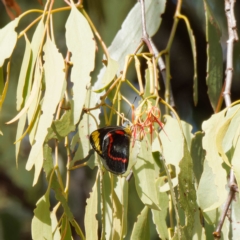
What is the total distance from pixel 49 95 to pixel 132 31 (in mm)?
433

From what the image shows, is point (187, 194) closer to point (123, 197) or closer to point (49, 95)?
point (123, 197)

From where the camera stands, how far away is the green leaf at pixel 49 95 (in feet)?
2.03

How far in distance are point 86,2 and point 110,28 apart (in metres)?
0.09

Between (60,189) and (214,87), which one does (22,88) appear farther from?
(214,87)

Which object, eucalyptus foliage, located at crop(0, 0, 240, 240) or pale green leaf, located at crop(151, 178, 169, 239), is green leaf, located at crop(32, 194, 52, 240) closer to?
eucalyptus foliage, located at crop(0, 0, 240, 240)

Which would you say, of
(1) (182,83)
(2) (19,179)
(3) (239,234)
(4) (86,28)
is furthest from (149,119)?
(2) (19,179)

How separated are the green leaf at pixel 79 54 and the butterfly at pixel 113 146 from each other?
6cm

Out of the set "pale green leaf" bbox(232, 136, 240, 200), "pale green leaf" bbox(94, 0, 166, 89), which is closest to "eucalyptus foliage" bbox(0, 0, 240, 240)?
"pale green leaf" bbox(232, 136, 240, 200)

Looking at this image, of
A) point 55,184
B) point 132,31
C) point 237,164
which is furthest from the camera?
point 132,31

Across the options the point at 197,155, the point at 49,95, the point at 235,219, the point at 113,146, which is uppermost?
the point at 49,95

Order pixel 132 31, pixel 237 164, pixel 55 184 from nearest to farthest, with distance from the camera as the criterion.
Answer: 1. pixel 237 164
2. pixel 55 184
3. pixel 132 31

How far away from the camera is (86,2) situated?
142 centimetres

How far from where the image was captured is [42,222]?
30.2 inches

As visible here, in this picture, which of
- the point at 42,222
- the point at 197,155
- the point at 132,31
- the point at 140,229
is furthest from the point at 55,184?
the point at 132,31
